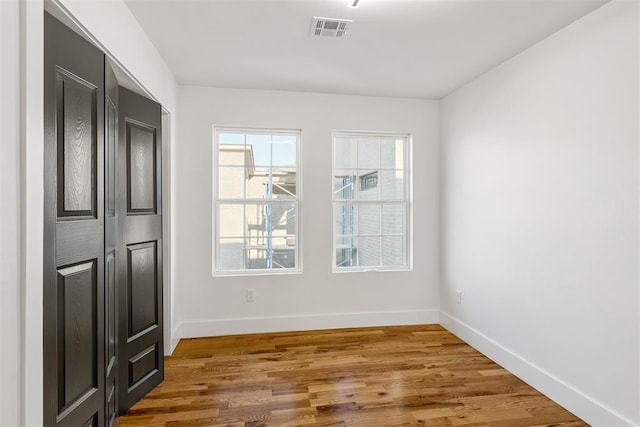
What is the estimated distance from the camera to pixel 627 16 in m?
2.00

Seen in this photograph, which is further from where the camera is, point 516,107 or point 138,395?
point 516,107

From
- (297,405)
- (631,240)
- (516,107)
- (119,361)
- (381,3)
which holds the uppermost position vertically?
(381,3)

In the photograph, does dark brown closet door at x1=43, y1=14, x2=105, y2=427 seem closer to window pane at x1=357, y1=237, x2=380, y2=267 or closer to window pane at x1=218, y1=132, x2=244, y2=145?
window pane at x1=218, y1=132, x2=244, y2=145

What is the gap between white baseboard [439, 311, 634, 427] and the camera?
6.97ft

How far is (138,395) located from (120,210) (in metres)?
1.28

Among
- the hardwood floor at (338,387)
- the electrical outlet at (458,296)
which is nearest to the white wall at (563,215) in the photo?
the electrical outlet at (458,296)

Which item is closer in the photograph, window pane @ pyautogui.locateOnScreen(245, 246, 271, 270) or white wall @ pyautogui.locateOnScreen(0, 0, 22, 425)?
white wall @ pyautogui.locateOnScreen(0, 0, 22, 425)

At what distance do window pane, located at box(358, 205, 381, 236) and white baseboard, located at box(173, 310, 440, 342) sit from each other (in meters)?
0.91

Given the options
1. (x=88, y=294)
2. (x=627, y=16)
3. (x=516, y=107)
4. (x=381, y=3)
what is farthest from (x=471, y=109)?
(x=88, y=294)

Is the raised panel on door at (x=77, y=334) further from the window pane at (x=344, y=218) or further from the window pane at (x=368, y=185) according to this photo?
the window pane at (x=368, y=185)

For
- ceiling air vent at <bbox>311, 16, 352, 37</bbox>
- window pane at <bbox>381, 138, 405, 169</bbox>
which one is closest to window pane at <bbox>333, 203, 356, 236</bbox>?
window pane at <bbox>381, 138, 405, 169</bbox>

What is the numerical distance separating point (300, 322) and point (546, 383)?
222 centimetres

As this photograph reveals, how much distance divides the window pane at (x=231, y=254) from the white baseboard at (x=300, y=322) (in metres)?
0.55

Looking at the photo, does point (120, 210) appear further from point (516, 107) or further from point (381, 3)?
point (516, 107)
